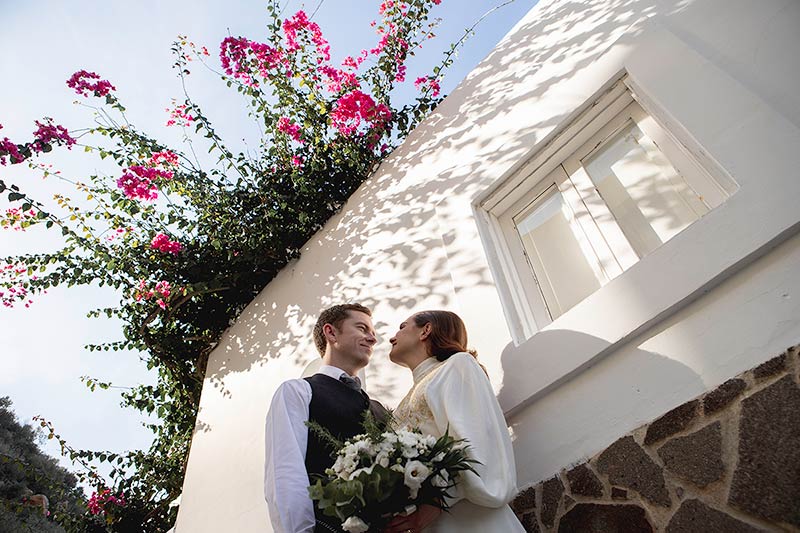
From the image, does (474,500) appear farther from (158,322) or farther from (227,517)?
(158,322)

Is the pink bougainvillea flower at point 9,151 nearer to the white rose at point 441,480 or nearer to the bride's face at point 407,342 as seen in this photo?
the bride's face at point 407,342

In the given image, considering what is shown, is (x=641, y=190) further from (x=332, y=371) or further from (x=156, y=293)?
(x=156, y=293)

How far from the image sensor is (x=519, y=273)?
2.50 meters

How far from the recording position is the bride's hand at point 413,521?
1360 mm

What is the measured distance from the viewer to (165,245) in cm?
497

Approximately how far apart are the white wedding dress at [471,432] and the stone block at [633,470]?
35 cm

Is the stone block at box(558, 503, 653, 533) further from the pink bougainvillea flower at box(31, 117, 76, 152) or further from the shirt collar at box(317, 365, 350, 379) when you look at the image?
the pink bougainvillea flower at box(31, 117, 76, 152)

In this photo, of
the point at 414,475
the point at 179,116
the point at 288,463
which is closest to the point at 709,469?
the point at 414,475

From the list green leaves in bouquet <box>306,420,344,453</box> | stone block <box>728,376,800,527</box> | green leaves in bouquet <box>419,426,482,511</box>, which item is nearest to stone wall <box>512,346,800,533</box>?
stone block <box>728,376,800,527</box>

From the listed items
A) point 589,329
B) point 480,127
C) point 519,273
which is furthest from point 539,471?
point 480,127

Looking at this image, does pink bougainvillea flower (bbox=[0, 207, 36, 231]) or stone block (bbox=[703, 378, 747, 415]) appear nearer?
stone block (bbox=[703, 378, 747, 415])

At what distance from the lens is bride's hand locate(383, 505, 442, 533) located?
1.36 meters

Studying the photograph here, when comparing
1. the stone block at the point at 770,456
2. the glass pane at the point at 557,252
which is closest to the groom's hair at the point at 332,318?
the glass pane at the point at 557,252

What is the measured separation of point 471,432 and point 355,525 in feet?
1.72
